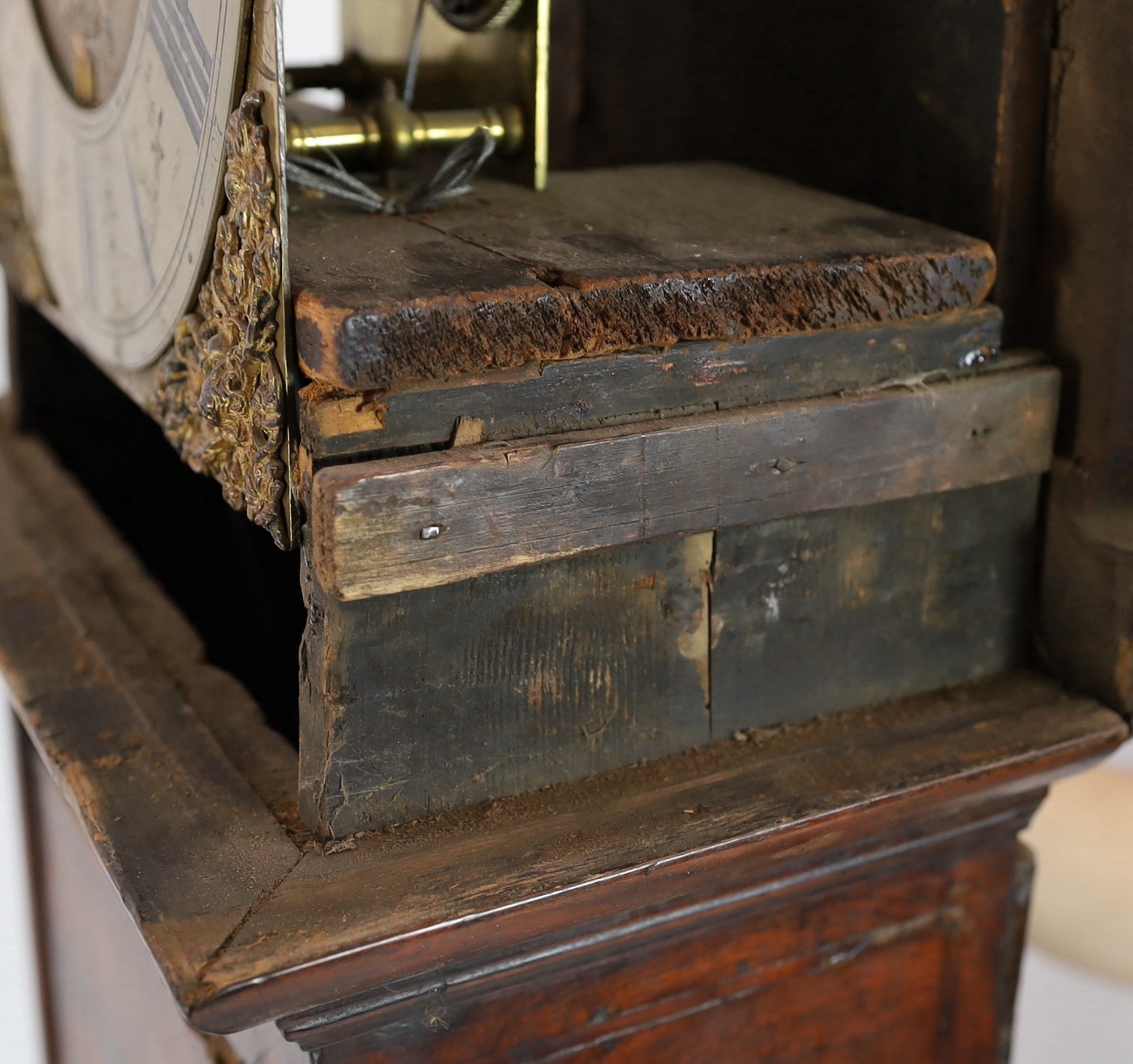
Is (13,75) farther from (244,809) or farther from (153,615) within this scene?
(244,809)

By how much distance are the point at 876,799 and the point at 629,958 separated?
0.18 metres

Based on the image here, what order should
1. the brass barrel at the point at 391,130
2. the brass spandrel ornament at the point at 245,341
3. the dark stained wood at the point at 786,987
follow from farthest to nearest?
the brass barrel at the point at 391,130
the dark stained wood at the point at 786,987
the brass spandrel ornament at the point at 245,341

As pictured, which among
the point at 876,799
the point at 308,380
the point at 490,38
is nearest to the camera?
the point at 308,380

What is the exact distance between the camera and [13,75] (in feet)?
3.47

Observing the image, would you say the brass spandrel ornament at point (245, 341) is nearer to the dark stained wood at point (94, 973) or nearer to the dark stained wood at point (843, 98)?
the dark stained wood at point (94, 973)

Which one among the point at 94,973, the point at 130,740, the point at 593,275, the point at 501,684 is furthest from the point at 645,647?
the point at 94,973

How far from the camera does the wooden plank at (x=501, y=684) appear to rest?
0.74 m

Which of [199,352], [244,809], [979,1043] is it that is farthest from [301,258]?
[979,1043]

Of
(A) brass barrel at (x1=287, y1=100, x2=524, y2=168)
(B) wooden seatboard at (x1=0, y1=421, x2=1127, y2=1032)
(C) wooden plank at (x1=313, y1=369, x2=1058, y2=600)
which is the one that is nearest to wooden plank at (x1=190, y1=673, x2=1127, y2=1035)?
(B) wooden seatboard at (x1=0, y1=421, x2=1127, y2=1032)

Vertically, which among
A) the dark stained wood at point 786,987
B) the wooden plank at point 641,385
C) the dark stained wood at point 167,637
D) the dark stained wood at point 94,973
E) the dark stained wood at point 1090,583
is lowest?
the dark stained wood at point 94,973

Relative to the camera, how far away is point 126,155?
832 millimetres

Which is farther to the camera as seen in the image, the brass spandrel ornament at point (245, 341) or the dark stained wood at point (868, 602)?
the dark stained wood at point (868, 602)

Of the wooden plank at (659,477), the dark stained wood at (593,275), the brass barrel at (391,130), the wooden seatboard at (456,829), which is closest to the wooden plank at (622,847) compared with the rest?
the wooden seatboard at (456,829)

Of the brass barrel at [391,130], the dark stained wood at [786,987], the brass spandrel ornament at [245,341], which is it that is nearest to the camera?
the brass spandrel ornament at [245,341]
